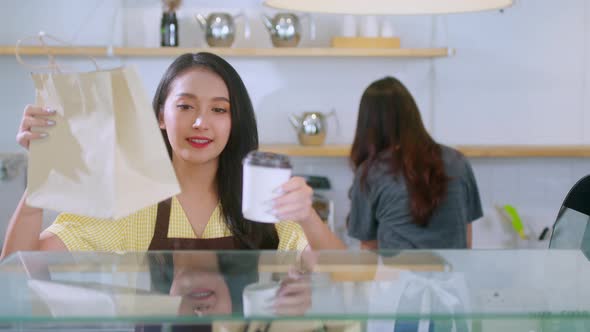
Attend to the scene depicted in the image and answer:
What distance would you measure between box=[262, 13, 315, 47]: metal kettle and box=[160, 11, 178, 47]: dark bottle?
1.26 ft

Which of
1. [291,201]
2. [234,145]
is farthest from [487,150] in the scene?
[291,201]

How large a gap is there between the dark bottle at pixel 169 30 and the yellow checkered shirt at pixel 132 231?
2.21m

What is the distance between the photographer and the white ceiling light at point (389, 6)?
154cm

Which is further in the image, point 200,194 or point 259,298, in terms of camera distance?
point 200,194

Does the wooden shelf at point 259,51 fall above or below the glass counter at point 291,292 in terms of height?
above

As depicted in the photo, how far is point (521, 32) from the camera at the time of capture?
397 cm

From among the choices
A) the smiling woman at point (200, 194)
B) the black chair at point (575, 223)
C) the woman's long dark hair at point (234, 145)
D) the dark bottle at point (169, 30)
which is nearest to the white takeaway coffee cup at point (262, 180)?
the smiling woman at point (200, 194)

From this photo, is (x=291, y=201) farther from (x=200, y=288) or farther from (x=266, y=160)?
(x=200, y=288)

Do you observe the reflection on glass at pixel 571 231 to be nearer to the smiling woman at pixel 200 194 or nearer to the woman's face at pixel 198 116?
the smiling woman at pixel 200 194

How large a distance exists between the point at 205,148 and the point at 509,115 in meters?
2.73

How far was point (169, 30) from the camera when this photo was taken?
3.69 meters

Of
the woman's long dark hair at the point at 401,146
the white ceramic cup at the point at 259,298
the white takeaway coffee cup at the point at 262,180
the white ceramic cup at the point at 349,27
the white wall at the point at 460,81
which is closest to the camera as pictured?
the white ceramic cup at the point at 259,298

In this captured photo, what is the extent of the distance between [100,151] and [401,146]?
5.73 feet

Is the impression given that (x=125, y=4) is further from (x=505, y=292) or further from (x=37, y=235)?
(x=505, y=292)
